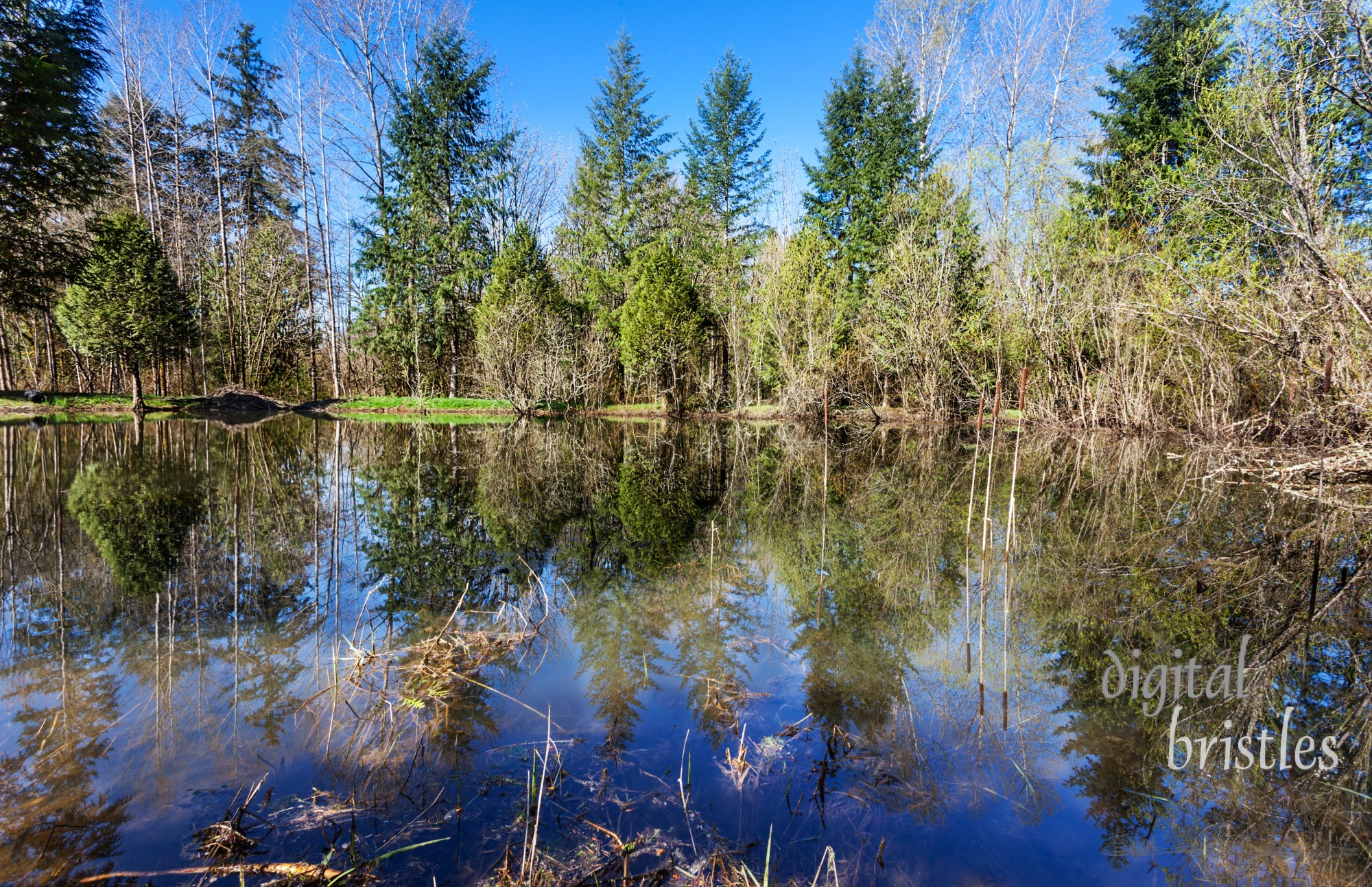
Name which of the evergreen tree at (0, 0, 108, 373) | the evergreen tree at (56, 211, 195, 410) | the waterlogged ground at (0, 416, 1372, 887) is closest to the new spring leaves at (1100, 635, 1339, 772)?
the waterlogged ground at (0, 416, 1372, 887)

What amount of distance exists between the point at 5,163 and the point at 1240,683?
21.9 meters

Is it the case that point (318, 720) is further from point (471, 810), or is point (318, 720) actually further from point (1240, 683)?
point (1240, 683)

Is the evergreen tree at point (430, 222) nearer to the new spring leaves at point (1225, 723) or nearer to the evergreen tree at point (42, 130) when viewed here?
the evergreen tree at point (42, 130)

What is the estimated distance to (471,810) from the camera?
80.4 inches

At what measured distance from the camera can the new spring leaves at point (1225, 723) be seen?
2406 mm

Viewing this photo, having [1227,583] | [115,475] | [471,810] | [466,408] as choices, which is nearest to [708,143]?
[466,408]

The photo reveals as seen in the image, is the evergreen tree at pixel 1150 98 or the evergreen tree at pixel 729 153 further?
the evergreen tree at pixel 729 153

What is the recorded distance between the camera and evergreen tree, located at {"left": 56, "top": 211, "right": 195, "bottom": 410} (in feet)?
60.4

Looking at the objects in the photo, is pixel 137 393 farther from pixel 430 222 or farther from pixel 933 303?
pixel 933 303

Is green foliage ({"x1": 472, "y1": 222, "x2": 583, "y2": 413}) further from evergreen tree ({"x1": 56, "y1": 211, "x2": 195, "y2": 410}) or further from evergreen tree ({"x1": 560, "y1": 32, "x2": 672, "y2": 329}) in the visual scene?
evergreen tree ({"x1": 56, "y1": 211, "x2": 195, "y2": 410})

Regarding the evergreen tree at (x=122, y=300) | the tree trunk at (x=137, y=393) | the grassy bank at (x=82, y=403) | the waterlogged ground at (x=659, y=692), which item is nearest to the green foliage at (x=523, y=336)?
the evergreen tree at (x=122, y=300)

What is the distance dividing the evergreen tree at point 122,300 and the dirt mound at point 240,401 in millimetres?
2937

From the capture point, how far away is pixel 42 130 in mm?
13398

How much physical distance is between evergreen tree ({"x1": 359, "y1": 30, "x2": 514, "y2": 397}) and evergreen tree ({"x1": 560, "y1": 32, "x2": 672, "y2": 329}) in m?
4.46
